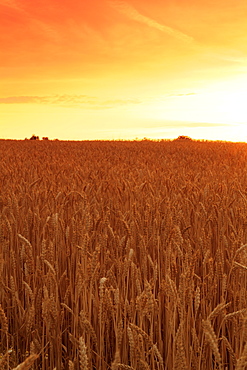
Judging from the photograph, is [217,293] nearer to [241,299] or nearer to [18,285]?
[241,299]

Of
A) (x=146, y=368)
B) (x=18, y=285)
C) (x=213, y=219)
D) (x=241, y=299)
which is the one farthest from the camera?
(x=213, y=219)

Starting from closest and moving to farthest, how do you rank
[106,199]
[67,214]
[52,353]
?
[52,353] < [67,214] < [106,199]

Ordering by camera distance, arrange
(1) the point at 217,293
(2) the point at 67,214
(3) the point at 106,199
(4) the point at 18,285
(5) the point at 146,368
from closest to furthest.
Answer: (5) the point at 146,368
(1) the point at 217,293
(4) the point at 18,285
(2) the point at 67,214
(3) the point at 106,199

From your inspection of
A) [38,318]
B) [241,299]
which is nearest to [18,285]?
[38,318]

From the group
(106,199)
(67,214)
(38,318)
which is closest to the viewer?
(38,318)

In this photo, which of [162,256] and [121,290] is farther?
[162,256]

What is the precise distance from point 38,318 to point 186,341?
73 cm

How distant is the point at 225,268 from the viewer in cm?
245

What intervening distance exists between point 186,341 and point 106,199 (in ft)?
7.75

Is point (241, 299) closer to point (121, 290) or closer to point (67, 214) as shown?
point (121, 290)

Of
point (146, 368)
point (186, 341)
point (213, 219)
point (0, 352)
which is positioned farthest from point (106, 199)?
point (146, 368)

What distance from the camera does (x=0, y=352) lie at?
6.01 ft

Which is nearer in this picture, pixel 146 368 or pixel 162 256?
pixel 146 368

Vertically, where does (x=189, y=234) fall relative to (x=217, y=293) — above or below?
above
